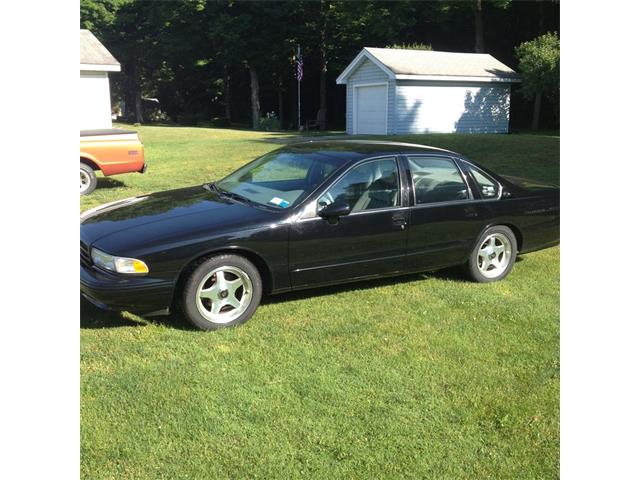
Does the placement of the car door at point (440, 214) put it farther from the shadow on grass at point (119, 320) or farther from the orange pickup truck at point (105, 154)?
the orange pickup truck at point (105, 154)

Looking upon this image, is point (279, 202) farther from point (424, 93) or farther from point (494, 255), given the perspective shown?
point (424, 93)

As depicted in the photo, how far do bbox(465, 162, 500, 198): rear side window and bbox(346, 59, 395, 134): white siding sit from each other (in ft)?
63.1

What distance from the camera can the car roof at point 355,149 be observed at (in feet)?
18.2

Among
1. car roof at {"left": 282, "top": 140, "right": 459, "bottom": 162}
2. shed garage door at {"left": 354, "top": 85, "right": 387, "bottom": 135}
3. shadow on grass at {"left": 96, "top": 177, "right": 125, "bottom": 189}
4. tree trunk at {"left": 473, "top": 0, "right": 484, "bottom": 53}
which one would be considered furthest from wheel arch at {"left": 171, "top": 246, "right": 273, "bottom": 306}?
tree trunk at {"left": 473, "top": 0, "right": 484, "bottom": 53}

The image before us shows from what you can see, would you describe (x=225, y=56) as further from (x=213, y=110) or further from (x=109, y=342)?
(x=109, y=342)

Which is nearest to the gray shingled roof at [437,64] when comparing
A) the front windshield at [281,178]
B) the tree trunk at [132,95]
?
the front windshield at [281,178]

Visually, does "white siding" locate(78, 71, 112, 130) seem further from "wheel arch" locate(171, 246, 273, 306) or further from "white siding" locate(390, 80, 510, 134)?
"wheel arch" locate(171, 246, 273, 306)

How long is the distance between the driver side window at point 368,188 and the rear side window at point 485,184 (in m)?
0.99

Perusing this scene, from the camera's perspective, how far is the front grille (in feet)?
15.0

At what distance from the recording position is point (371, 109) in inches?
1045

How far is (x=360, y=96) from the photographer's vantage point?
2734cm

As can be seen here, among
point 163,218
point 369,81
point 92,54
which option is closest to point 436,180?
point 163,218

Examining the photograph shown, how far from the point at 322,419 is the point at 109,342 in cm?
185

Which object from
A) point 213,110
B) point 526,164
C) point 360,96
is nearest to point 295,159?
point 526,164
